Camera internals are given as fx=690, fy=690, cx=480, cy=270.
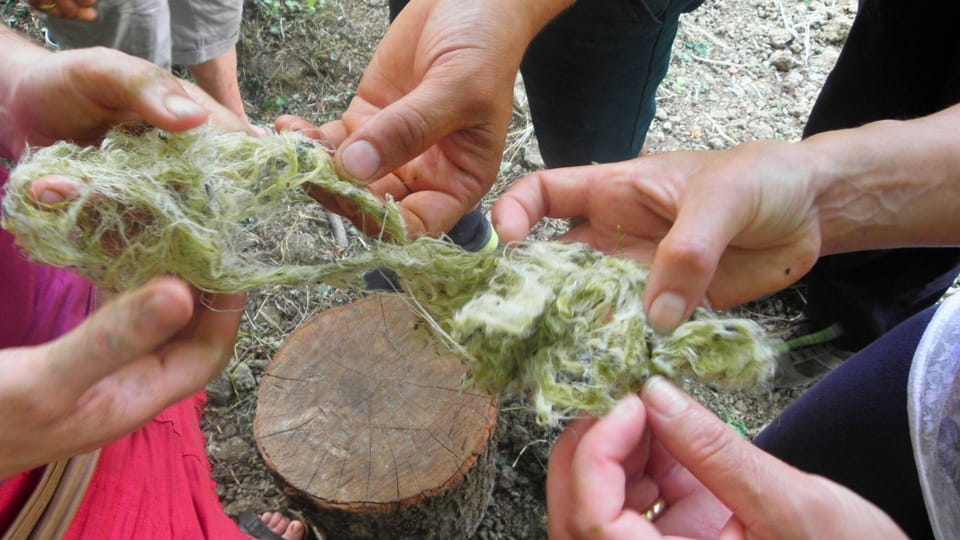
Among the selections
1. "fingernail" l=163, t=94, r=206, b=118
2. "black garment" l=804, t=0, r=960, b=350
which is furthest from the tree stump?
"black garment" l=804, t=0, r=960, b=350

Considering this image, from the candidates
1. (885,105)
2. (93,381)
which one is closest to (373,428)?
(93,381)

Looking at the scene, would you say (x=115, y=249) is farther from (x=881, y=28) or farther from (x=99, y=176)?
(x=881, y=28)

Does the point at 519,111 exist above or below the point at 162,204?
below

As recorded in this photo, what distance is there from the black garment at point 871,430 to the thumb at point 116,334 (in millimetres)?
1424

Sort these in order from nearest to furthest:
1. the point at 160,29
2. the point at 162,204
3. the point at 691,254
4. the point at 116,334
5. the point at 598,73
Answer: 1. the point at 116,334
2. the point at 691,254
3. the point at 162,204
4. the point at 598,73
5. the point at 160,29

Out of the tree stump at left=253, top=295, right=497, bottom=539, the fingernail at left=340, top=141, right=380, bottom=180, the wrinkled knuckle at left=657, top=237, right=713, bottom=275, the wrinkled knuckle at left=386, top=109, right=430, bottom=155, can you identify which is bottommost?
the tree stump at left=253, top=295, right=497, bottom=539

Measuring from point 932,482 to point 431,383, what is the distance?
1.31 meters

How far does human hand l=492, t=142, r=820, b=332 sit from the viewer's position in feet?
4.13

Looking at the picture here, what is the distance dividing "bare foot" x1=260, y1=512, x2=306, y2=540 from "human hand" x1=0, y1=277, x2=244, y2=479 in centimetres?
127

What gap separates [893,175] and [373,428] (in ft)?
4.97

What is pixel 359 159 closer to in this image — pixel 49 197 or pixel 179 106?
pixel 179 106

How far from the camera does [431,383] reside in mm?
2150

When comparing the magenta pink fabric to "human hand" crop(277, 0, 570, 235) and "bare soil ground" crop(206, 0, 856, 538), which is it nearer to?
"human hand" crop(277, 0, 570, 235)

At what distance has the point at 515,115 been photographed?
12.8ft
